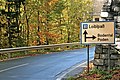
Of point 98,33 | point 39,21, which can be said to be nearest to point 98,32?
point 98,33

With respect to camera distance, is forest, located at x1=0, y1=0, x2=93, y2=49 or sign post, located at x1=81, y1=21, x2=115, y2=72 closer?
sign post, located at x1=81, y1=21, x2=115, y2=72

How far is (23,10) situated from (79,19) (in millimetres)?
18702

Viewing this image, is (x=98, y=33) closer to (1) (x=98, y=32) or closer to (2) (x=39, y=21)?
(1) (x=98, y=32)

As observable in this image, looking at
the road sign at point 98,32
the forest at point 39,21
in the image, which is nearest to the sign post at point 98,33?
the road sign at point 98,32

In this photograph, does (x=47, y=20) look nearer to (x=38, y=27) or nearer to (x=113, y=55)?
(x=38, y=27)

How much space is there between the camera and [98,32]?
12664 millimetres

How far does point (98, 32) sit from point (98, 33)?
39 mm

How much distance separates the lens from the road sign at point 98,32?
1260 cm

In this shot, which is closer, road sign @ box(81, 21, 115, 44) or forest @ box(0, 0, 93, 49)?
road sign @ box(81, 21, 115, 44)

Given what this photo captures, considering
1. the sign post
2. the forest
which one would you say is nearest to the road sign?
the sign post

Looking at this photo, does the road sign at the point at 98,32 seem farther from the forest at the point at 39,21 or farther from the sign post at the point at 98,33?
the forest at the point at 39,21

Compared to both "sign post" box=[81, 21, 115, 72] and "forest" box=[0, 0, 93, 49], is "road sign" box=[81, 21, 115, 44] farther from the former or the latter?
"forest" box=[0, 0, 93, 49]

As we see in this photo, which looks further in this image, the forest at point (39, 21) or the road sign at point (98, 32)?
the forest at point (39, 21)

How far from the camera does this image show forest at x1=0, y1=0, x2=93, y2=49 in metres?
34.8
